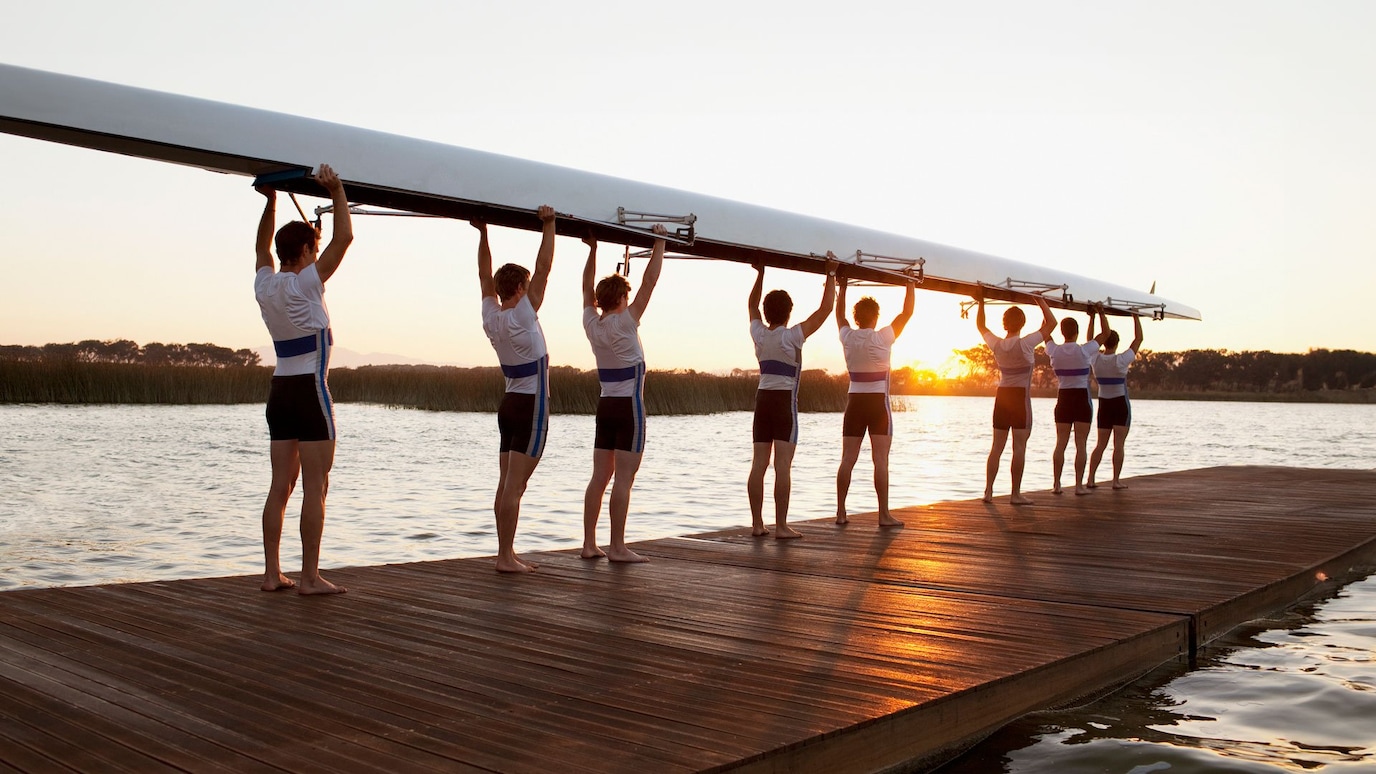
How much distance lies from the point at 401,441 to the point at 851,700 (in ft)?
65.9

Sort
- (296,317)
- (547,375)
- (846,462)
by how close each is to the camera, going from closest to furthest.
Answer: (296,317), (547,375), (846,462)

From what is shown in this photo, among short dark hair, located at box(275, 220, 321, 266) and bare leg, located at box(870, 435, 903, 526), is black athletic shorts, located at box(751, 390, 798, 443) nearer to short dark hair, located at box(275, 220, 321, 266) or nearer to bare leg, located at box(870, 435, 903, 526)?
bare leg, located at box(870, 435, 903, 526)

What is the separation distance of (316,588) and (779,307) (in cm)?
346

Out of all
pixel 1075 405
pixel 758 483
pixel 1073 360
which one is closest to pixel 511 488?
pixel 758 483

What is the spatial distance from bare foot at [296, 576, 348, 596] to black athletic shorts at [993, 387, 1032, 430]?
600 cm

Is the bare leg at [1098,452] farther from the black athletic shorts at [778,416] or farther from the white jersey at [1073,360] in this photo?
the black athletic shorts at [778,416]

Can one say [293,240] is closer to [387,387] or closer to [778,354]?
[778,354]

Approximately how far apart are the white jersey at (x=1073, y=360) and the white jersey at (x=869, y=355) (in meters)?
3.23

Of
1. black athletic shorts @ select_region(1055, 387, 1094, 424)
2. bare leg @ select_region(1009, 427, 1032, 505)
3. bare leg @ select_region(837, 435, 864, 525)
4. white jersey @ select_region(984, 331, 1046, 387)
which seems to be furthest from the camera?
black athletic shorts @ select_region(1055, 387, 1094, 424)

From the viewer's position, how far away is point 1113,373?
35.8 ft

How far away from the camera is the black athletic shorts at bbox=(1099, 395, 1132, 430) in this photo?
10953 mm

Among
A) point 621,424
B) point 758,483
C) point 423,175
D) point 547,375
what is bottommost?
point 758,483

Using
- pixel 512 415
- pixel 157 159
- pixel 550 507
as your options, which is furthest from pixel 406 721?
pixel 550 507

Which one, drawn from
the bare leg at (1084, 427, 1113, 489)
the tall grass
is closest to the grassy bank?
the tall grass
